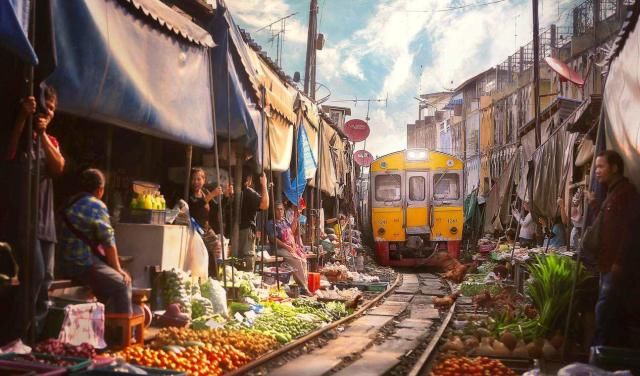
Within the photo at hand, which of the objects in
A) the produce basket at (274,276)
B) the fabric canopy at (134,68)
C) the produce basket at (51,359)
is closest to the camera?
the produce basket at (51,359)

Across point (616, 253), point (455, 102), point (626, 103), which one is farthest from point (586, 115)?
point (455, 102)

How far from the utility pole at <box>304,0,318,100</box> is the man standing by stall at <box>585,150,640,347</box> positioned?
13240mm

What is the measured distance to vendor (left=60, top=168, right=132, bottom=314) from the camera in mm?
5676

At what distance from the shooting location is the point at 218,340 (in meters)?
6.40

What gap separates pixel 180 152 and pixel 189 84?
9.00 ft

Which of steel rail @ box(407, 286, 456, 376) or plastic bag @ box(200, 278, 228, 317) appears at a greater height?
plastic bag @ box(200, 278, 228, 317)

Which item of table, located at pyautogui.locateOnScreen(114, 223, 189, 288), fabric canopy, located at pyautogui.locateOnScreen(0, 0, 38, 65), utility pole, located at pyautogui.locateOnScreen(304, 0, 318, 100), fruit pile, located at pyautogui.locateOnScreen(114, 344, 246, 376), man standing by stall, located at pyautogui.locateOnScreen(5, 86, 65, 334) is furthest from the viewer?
utility pole, located at pyautogui.locateOnScreen(304, 0, 318, 100)

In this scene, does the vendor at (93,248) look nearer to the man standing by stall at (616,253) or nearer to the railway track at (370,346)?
the railway track at (370,346)

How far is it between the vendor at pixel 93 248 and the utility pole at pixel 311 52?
13.2 metres

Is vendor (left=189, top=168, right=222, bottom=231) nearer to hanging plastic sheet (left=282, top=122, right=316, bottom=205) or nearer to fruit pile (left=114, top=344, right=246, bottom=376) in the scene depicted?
fruit pile (left=114, top=344, right=246, bottom=376)

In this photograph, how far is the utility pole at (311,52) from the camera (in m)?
18.8

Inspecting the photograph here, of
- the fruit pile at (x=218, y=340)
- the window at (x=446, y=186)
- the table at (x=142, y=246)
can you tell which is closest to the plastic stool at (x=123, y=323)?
the fruit pile at (x=218, y=340)

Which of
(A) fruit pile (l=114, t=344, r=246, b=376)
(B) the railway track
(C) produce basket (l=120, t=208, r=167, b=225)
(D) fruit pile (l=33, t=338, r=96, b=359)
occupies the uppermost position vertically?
(C) produce basket (l=120, t=208, r=167, b=225)

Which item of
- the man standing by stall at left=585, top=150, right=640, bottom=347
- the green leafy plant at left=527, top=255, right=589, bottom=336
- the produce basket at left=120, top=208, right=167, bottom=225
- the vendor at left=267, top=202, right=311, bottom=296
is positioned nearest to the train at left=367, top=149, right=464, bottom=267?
the vendor at left=267, top=202, right=311, bottom=296
